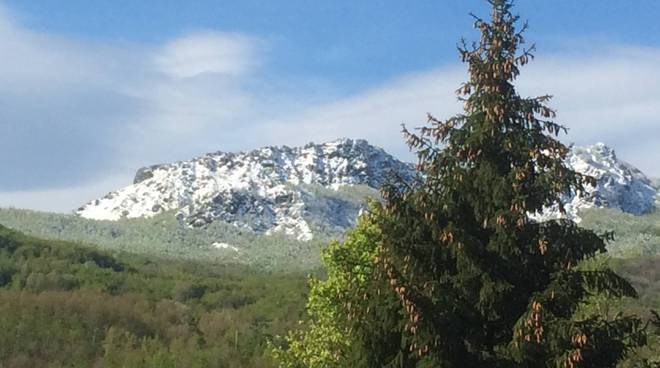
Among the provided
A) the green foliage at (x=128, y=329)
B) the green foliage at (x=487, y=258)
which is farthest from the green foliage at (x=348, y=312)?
the green foliage at (x=128, y=329)

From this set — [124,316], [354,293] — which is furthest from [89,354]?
[354,293]

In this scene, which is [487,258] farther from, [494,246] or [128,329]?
[128,329]

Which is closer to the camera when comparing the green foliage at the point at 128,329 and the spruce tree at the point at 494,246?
the spruce tree at the point at 494,246

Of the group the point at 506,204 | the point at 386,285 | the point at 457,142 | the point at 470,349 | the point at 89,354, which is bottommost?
the point at 89,354

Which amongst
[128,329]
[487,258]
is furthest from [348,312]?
[128,329]

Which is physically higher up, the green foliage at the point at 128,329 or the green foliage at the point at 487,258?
the green foliage at the point at 487,258

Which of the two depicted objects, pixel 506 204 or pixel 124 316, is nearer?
pixel 506 204

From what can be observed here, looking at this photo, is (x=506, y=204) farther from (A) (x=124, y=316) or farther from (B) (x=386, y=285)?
(A) (x=124, y=316)

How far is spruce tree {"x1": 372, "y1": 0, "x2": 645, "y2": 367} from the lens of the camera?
63.5ft

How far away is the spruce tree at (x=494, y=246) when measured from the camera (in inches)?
762

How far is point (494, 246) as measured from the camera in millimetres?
20281

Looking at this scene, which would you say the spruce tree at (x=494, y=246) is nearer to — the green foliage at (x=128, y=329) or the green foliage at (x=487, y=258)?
the green foliage at (x=487, y=258)

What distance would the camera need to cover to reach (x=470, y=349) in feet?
65.0

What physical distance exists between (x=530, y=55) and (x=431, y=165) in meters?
3.32
